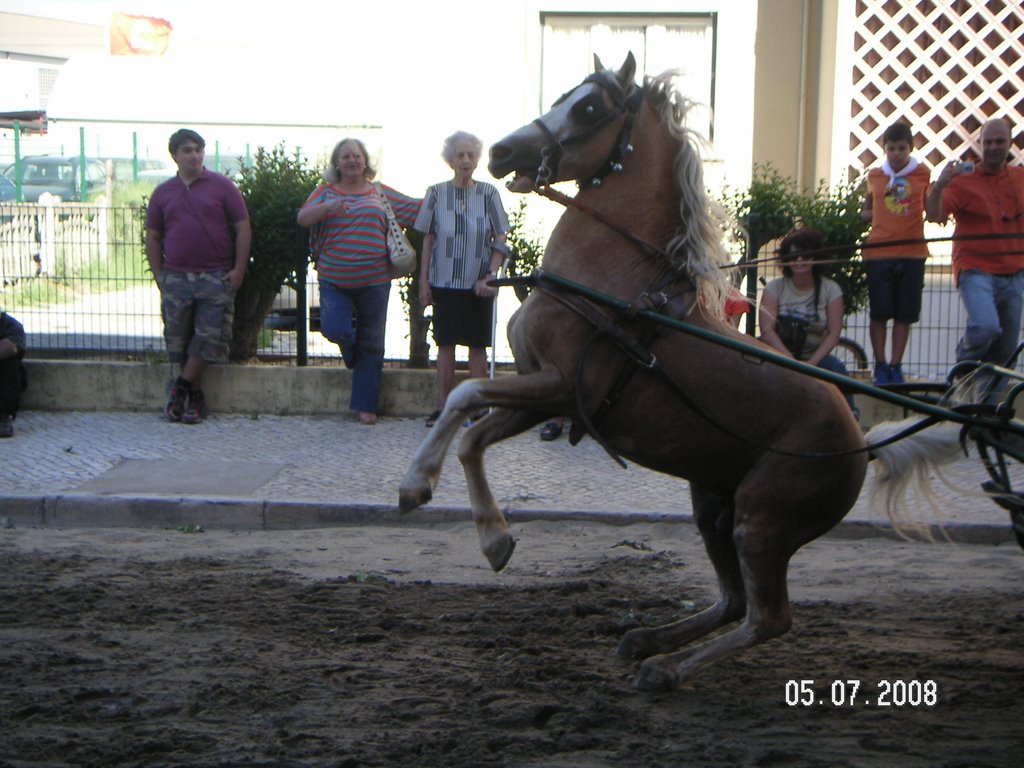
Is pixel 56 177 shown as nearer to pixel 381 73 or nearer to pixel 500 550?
pixel 381 73

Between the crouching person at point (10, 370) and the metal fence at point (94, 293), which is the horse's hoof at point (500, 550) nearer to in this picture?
the metal fence at point (94, 293)

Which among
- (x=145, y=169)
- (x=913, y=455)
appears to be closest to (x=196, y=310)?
(x=913, y=455)

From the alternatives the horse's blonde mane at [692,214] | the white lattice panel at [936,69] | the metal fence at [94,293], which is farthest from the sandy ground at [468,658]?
the white lattice panel at [936,69]

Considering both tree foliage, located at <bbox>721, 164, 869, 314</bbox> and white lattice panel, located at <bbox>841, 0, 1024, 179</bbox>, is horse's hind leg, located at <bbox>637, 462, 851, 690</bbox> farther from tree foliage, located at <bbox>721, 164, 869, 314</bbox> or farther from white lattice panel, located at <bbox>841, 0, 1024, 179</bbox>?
white lattice panel, located at <bbox>841, 0, 1024, 179</bbox>

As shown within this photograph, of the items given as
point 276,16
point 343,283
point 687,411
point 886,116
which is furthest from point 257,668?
point 276,16

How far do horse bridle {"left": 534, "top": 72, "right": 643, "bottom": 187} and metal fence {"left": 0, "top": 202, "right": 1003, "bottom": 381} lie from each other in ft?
18.8

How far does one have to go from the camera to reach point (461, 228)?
957 cm

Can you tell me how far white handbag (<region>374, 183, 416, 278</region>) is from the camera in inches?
382

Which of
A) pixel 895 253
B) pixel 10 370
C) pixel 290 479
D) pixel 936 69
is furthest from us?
pixel 936 69

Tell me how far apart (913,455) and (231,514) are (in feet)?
13.7

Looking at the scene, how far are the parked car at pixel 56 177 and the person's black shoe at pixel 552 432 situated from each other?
12.8m

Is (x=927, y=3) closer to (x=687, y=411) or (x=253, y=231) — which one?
(x=253, y=231)

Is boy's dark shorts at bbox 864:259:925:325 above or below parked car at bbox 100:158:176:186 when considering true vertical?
below

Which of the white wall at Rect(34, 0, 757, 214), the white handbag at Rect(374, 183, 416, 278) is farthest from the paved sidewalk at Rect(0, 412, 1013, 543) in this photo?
the white wall at Rect(34, 0, 757, 214)
